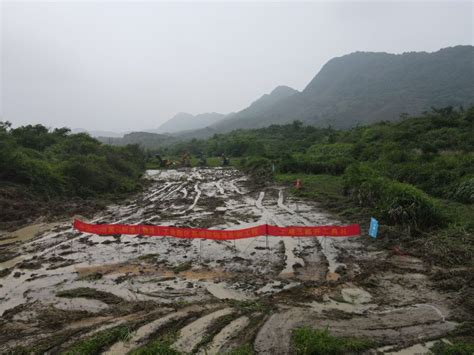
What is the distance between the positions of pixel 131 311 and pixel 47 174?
1506 cm

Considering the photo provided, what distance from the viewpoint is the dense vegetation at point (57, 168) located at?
56.7 feet

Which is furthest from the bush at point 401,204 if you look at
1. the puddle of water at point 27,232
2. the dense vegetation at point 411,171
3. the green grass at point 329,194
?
the puddle of water at point 27,232

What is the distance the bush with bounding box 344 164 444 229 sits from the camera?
1066 centimetres

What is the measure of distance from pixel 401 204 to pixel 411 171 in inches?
257

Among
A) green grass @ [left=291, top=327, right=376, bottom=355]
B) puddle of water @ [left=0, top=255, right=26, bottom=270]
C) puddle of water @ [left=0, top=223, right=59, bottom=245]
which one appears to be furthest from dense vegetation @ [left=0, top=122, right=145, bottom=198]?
green grass @ [left=291, top=327, right=376, bottom=355]

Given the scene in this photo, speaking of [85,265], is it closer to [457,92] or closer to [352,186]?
[352,186]

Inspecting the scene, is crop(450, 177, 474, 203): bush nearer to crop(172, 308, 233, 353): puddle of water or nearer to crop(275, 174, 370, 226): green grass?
Result: crop(275, 174, 370, 226): green grass

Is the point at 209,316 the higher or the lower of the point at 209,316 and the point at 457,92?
the lower

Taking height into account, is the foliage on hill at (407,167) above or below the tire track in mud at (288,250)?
above

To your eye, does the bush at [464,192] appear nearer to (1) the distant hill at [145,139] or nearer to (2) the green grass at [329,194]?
(2) the green grass at [329,194]

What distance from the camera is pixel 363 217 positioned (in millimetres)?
13250

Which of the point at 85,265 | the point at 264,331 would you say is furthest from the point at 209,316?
the point at 85,265

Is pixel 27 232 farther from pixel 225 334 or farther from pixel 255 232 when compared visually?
pixel 225 334

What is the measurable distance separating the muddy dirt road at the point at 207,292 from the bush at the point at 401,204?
1.87 metres
